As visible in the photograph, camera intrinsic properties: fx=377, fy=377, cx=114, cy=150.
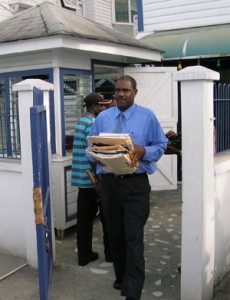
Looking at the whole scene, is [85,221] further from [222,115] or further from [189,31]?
[189,31]

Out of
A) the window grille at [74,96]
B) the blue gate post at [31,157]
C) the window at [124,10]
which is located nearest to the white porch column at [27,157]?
the blue gate post at [31,157]

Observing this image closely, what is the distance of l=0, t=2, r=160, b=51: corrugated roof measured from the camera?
15.3ft

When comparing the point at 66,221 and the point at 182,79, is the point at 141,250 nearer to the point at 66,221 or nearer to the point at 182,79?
the point at 182,79

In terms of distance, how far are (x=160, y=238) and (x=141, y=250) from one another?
67.5 inches

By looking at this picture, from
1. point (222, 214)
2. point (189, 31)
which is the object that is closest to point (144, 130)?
point (222, 214)

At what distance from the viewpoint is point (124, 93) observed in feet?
10.4

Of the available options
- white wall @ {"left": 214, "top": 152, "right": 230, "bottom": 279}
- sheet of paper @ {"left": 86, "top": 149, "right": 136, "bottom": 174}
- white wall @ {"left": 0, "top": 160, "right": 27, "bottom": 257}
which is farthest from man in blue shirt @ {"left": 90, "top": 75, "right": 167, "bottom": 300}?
white wall @ {"left": 0, "top": 160, "right": 27, "bottom": 257}

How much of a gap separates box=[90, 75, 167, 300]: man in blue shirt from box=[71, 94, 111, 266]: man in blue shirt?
875mm

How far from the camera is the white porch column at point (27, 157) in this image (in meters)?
3.73

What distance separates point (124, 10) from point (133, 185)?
1433cm

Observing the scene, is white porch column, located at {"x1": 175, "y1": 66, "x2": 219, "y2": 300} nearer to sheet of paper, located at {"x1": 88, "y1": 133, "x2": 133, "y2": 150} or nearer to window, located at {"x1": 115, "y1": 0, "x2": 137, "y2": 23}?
sheet of paper, located at {"x1": 88, "y1": 133, "x2": 133, "y2": 150}

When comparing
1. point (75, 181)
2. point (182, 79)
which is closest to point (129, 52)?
point (75, 181)

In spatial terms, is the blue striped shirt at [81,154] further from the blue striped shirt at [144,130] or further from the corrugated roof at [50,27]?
the corrugated roof at [50,27]

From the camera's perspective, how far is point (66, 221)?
493cm
